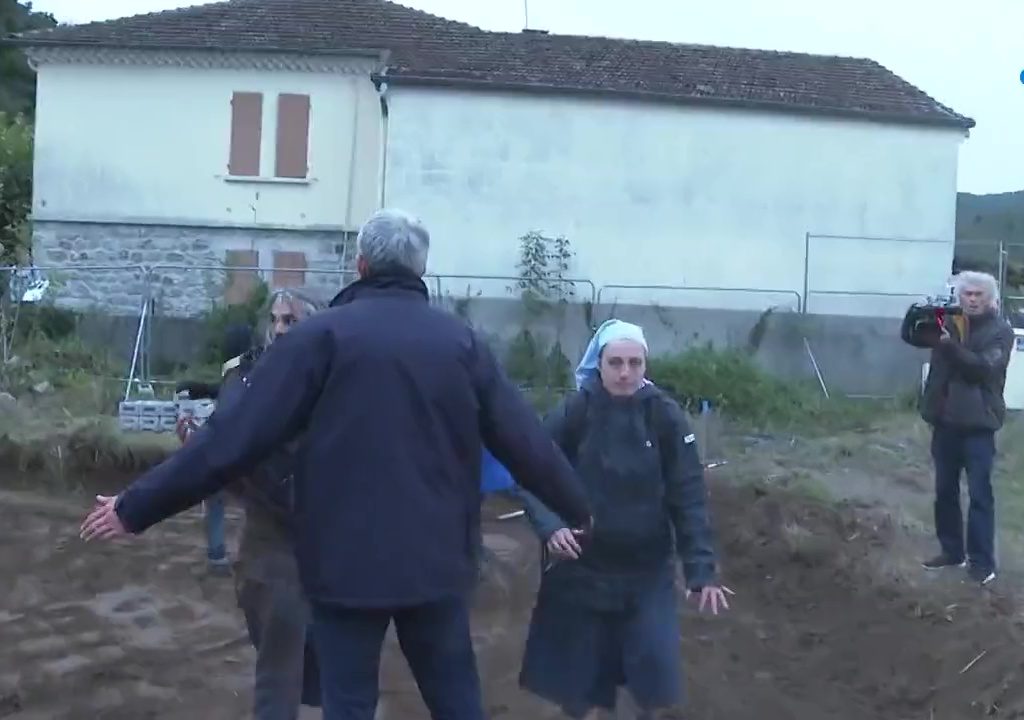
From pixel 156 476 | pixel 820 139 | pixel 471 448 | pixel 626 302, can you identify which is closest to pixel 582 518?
pixel 471 448

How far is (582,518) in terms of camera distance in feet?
13.8

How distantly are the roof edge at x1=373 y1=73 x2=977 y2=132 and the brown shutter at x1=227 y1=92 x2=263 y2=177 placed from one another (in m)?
3.20

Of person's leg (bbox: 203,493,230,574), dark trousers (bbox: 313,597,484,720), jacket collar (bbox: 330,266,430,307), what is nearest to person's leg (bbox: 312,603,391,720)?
dark trousers (bbox: 313,597,484,720)

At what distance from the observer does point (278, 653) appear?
5.04m

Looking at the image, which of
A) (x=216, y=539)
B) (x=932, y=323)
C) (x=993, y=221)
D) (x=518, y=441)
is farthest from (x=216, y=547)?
(x=993, y=221)

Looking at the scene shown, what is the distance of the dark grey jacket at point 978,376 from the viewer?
8047mm

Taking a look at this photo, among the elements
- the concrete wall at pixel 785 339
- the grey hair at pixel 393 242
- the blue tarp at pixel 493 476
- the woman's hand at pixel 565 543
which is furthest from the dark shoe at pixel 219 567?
the concrete wall at pixel 785 339

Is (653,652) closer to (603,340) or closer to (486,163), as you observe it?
(603,340)

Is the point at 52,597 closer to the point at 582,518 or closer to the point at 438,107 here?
the point at 582,518

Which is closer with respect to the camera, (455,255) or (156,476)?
(156,476)

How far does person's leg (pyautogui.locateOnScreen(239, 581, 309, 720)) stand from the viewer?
16.4 ft

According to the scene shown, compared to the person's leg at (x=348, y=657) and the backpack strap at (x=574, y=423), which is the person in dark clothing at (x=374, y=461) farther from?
the backpack strap at (x=574, y=423)

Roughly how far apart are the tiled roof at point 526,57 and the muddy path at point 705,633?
44.2 ft

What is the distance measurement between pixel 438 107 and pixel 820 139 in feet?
20.7
